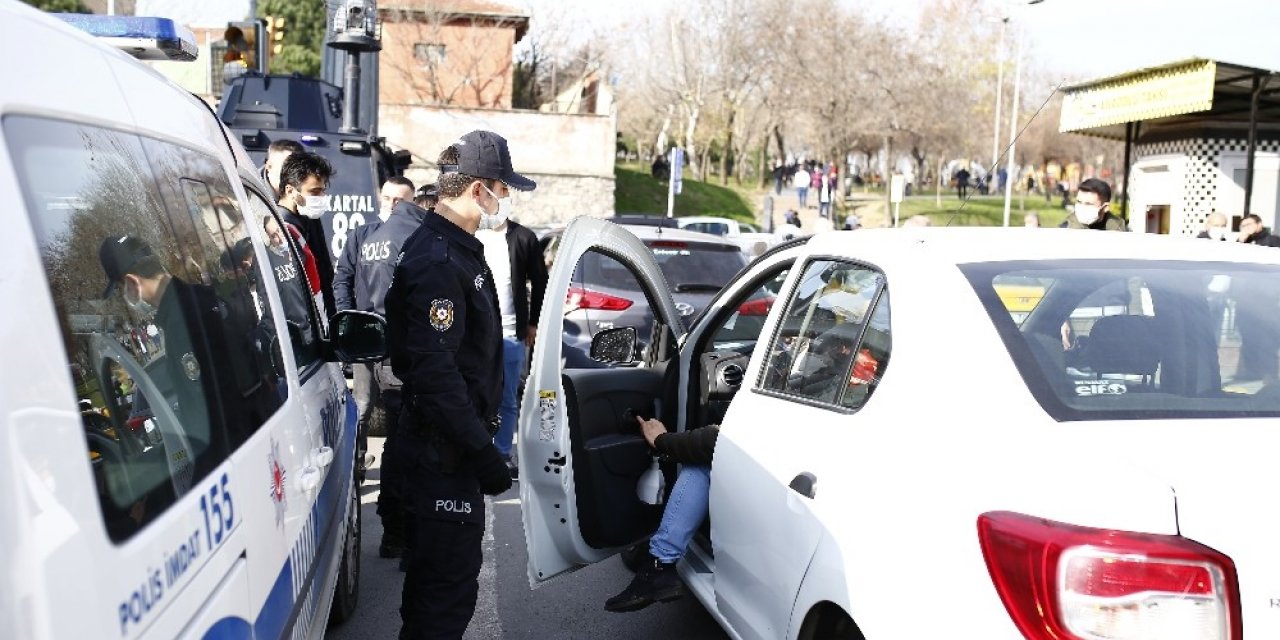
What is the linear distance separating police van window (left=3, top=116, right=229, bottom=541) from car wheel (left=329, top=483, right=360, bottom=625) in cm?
233

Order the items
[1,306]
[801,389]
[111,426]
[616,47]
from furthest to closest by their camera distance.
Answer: [616,47], [801,389], [111,426], [1,306]

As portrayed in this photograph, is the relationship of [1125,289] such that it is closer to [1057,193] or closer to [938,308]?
[938,308]

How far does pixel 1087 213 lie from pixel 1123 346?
504 centimetres

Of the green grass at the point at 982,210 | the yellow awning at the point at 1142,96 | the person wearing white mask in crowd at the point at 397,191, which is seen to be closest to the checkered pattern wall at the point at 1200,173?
the yellow awning at the point at 1142,96

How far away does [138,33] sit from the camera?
2.99 metres

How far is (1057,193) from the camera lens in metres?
66.2

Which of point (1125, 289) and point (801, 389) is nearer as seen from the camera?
point (1125, 289)

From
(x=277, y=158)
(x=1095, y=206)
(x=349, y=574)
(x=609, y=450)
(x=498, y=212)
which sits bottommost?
(x=349, y=574)

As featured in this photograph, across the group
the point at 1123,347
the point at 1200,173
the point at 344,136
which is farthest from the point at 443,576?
the point at 1200,173

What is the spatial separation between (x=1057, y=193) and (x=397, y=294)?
6788 centimetres

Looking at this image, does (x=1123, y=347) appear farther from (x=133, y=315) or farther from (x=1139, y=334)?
(x=133, y=315)

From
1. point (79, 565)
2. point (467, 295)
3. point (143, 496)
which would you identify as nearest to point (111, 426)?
point (143, 496)

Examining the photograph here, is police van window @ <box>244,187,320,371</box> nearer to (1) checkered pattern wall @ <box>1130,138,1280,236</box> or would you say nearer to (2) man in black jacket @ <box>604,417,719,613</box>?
(2) man in black jacket @ <box>604,417,719,613</box>

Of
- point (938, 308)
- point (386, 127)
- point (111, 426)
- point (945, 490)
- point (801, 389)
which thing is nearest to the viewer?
point (111, 426)
